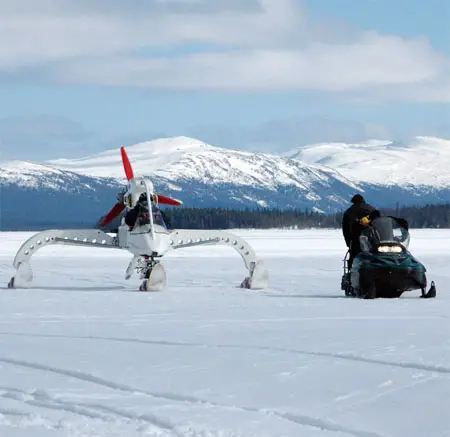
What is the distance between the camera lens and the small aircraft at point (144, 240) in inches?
839

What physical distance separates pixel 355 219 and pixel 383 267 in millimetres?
1999

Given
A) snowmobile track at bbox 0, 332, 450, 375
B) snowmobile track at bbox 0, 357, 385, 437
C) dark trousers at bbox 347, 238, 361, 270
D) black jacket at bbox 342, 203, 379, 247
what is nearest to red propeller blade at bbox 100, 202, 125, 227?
black jacket at bbox 342, 203, 379, 247

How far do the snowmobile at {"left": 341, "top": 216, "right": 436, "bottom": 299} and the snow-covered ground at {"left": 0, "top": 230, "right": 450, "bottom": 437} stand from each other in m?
0.39

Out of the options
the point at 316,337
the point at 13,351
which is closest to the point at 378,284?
the point at 316,337

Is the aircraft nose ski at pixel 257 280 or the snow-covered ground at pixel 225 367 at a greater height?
the aircraft nose ski at pixel 257 280

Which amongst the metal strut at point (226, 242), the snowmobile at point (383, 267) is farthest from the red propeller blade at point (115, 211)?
the snowmobile at point (383, 267)

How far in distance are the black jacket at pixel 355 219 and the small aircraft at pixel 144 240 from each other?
9.35ft

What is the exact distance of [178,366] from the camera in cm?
972

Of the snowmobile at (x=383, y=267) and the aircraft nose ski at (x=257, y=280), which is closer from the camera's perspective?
the snowmobile at (x=383, y=267)

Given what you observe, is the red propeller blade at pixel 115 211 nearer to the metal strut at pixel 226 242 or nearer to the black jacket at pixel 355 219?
the metal strut at pixel 226 242

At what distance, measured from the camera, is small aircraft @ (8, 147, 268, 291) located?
21312 millimetres

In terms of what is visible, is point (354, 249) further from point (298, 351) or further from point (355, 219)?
point (298, 351)

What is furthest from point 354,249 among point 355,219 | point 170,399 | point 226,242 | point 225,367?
point 170,399

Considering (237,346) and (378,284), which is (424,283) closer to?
(378,284)
